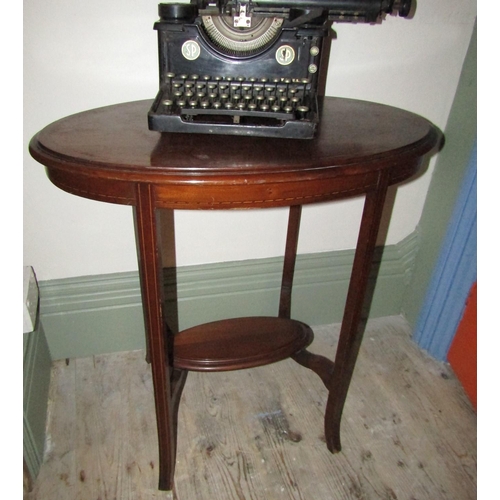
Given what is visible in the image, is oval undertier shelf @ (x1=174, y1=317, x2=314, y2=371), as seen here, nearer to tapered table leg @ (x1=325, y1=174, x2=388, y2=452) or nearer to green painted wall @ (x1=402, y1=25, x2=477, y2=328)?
tapered table leg @ (x1=325, y1=174, x2=388, y2=452)

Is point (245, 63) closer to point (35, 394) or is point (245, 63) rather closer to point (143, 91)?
point (143, 91)

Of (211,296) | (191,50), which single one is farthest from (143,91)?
(211,296)

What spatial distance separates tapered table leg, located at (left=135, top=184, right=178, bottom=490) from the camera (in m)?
0.83

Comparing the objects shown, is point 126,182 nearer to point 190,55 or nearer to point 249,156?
point 249,156

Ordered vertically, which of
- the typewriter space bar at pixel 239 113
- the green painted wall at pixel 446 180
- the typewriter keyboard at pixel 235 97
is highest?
the typewriter keyboard at pixel 235 97

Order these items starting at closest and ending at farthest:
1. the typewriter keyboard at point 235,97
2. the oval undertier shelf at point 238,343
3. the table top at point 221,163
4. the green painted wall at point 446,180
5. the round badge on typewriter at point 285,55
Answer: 1. the table top at point 221,163
2. the typewriter keyboard at point 235,97
3. the round badge on typewriter at point 285,55
4. the oval undertier shelf at point 238,343
5. the green painted wall at point 446,180

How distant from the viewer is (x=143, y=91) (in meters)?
1.28

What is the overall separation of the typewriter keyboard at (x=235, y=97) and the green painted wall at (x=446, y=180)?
73 centimetres

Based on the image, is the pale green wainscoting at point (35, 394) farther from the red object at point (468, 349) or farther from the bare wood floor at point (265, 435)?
the red object at point (468, 349)

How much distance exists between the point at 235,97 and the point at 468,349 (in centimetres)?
118

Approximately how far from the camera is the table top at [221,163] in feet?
2.57

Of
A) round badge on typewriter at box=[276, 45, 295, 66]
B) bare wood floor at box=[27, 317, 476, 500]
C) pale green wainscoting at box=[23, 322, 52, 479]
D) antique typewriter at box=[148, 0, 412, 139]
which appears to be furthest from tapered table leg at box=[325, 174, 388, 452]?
pale green wainscoting at box=[23, 322, 52, 479]

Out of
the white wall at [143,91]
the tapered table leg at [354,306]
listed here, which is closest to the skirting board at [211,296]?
the white wall at [143,91]

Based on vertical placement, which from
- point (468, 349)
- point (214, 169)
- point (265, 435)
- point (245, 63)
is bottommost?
point (265, 435)
